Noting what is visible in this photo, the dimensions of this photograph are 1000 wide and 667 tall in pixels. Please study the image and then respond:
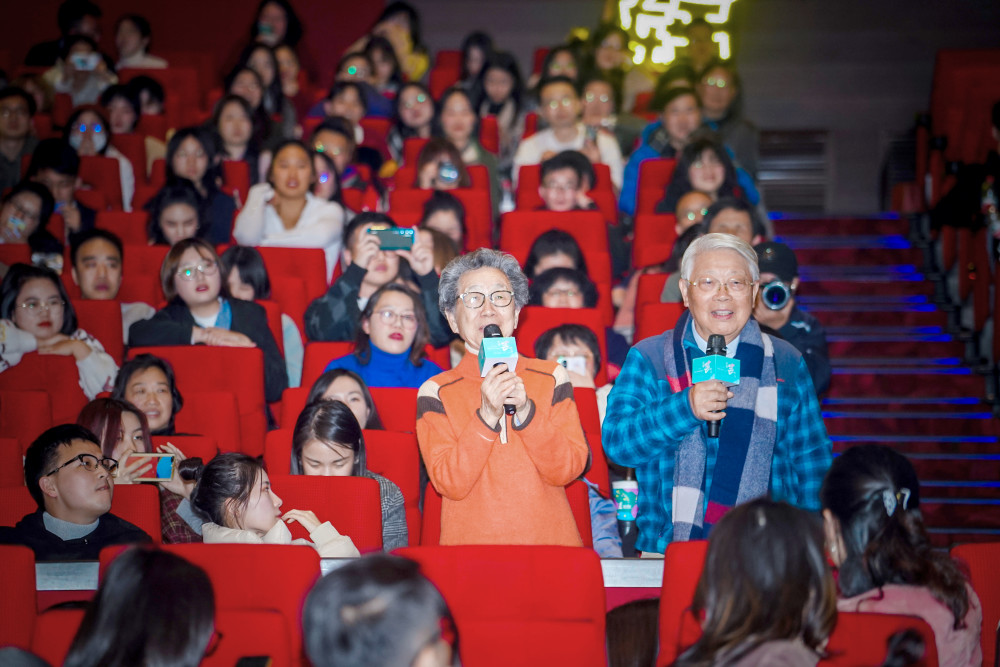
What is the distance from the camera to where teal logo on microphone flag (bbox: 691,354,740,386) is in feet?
6.50

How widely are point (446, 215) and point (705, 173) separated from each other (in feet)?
4.10

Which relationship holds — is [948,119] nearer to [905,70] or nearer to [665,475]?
[905,70]

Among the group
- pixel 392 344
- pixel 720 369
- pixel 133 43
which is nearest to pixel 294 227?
pixel 392 344

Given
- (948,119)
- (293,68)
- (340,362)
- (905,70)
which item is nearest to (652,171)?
(948,119)

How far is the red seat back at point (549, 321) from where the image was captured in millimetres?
3447

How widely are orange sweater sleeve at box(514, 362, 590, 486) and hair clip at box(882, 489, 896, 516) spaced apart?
21.9 inches

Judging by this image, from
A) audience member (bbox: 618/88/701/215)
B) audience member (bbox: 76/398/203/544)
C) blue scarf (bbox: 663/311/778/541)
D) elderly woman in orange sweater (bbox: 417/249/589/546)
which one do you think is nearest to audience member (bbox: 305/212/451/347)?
audience member (bbox: 76/398/203/544)

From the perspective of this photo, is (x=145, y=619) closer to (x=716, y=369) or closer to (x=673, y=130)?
(x=716, y=369)

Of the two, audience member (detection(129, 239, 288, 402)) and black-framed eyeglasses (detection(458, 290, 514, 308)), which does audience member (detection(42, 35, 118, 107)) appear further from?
black-framed eyeglasses (detection(458, 290, 514, 308))

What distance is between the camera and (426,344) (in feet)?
11.4

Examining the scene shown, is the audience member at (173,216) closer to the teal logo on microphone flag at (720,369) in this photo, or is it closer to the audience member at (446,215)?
the audience member at (446,215)

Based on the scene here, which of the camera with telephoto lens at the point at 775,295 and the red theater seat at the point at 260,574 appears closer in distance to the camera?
the red theater seat at the point at 260,574

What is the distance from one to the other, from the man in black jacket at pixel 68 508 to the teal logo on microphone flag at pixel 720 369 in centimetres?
131

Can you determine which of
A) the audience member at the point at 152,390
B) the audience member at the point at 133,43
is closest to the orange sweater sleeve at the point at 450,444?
the audience member at the point at 152,390
